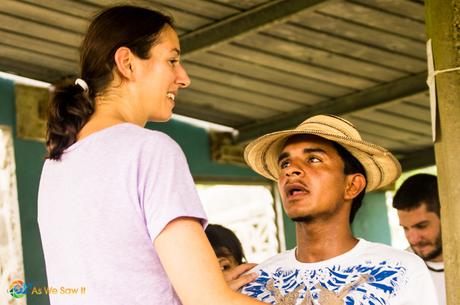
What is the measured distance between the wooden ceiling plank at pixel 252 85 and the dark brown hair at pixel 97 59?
5059 millimetres

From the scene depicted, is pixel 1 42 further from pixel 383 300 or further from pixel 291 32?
pixel 383 300

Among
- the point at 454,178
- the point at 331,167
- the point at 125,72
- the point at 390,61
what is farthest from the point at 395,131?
the point at 125,72

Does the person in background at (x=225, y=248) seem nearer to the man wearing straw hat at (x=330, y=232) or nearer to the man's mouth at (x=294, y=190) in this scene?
the man wearing straw hat at (x=330, y=232)

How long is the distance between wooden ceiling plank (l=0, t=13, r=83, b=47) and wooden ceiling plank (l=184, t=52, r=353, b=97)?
0.85 metres

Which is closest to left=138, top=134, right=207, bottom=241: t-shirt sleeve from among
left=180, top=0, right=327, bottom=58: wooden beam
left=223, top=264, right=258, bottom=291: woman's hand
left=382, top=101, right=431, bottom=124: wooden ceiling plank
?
left=223, top=264, right=258, bottom=291: woman's hand

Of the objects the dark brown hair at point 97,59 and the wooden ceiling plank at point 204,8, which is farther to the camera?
the wooden ceiling plank at point 204,8

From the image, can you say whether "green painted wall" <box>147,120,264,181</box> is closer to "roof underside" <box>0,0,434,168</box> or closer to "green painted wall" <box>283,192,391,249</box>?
"roof underside" <box>0,0,434,168</box>

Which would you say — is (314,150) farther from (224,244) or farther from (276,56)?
(276,56)

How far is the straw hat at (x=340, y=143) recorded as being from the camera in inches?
129

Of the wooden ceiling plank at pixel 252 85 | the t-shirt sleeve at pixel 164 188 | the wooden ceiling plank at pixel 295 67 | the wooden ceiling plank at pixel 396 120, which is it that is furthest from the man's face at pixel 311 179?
the wooden ceiling plank at pixel 396 120

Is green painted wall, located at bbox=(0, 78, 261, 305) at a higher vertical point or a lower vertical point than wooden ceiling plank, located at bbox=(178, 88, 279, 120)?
lower

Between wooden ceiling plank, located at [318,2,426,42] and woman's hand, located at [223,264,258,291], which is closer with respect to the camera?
woman's hand, located at [223,264,258,291]

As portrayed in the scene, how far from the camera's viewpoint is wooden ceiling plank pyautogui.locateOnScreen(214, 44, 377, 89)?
704cm

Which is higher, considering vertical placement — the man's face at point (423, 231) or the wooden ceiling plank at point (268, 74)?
the wooden ceiling plank at point (268, 74)
